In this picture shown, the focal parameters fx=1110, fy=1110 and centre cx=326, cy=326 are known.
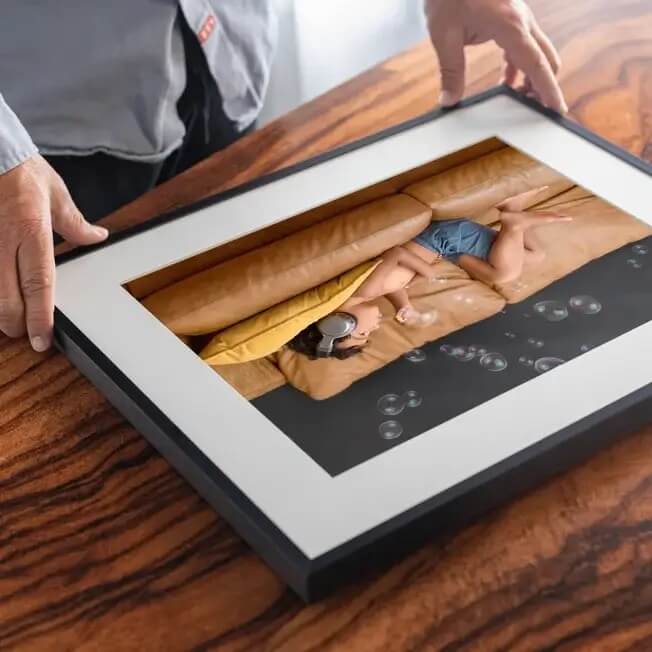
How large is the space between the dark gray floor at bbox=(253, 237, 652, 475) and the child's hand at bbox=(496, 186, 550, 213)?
0.29 feet

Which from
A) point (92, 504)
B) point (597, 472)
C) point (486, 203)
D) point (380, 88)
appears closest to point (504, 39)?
point (380, 88)

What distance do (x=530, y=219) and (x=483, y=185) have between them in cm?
6

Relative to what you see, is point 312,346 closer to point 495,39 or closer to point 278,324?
point 278,324

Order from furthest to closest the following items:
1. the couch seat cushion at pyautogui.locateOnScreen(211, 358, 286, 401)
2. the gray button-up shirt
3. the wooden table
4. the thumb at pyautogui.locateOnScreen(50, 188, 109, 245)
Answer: the gray button-up shirt
the thumb at pyautogui.locateOnScreen(50, 188, 109, 245)
the couch seat cushion at pyautogui.locateOnScreen(211, 358, 286, 401)
the wooden table

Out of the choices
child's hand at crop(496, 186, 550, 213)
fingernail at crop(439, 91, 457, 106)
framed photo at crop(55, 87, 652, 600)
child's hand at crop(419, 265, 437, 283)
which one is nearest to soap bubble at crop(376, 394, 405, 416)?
framed photo at crop(55, 87, 652, 600)

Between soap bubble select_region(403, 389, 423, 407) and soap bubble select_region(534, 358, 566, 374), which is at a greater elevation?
soap bubble select_region(534, 358, 566, 374)

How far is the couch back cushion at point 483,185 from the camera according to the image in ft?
3.04

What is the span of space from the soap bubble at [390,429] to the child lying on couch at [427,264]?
0.24 feet

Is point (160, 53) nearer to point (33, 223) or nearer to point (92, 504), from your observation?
point (33, 223)

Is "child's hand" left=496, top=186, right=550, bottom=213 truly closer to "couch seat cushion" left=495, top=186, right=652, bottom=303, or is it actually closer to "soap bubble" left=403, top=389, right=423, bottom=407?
"couch seat cushion" left=495, top=186, right=652, bottom=303

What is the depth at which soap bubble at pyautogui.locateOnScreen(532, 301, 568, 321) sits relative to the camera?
32.3 inches

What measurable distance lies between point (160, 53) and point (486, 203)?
1.23 feet

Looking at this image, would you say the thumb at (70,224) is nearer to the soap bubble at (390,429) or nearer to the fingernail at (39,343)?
the fingernail at (39,343)

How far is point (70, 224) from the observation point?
2.93ft
